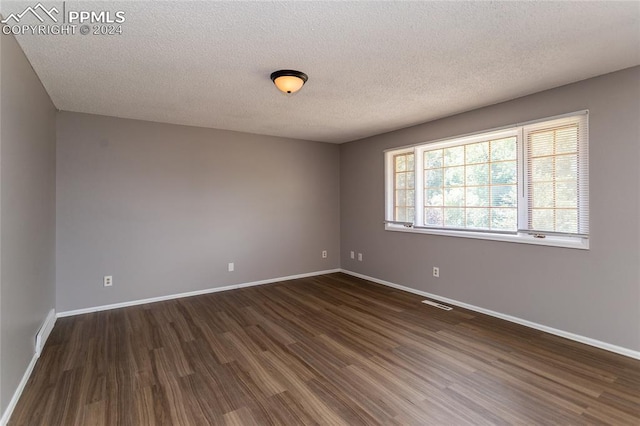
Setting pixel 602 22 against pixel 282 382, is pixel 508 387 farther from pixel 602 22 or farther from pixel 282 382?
pixel 602 22

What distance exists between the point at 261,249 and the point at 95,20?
363 centimetres

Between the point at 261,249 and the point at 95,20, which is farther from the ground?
the point at 95,20

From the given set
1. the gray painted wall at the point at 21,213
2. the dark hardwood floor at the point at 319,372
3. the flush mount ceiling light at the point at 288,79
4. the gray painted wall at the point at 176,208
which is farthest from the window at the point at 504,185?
the gray painted wall at the point at 21,213

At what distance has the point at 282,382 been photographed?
2268mm

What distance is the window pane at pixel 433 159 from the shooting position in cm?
420

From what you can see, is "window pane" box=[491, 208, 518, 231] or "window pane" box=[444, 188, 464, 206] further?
"window pane" box=[444, 188, 464, 206]

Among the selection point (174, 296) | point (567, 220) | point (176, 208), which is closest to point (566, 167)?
point (567, 220)

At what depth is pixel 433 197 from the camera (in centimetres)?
430

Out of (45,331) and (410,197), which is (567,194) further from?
A: (45,331)

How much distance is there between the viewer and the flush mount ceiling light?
2533mm

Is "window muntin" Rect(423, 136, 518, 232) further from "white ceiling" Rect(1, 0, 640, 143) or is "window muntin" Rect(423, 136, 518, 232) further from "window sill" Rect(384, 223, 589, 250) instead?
"white ceiling" Rect(1, 0, 640, 143)

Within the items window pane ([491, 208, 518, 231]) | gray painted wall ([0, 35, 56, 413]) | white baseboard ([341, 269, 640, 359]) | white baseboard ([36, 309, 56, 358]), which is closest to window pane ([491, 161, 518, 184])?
window pane ([491, 208, 518, 231])

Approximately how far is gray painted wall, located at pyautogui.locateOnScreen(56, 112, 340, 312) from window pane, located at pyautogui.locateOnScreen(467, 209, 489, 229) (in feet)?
8.50

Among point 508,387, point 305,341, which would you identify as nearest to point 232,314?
point 305,341
